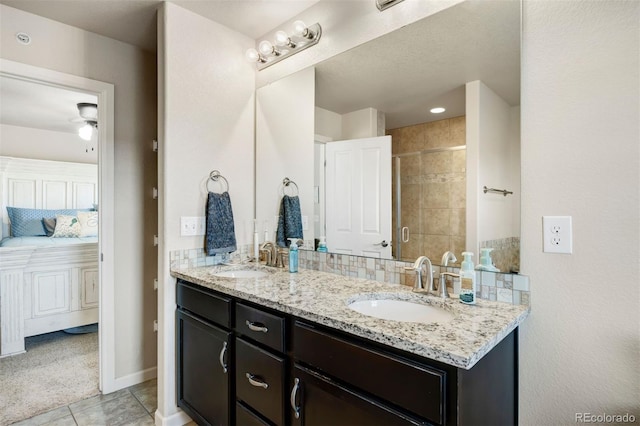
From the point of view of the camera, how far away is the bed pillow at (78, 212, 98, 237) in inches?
170

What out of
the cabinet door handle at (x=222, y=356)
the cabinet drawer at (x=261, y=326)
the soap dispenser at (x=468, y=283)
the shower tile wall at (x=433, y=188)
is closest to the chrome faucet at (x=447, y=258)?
the shower tile wall at (x=433, y=188)

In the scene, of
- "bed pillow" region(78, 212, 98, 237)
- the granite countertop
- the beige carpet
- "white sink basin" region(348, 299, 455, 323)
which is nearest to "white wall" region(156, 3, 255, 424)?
the granite countertop

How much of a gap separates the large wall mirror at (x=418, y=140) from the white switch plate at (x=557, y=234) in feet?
0.32

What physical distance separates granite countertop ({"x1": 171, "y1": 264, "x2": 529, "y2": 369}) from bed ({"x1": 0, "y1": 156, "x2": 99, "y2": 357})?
2.25m

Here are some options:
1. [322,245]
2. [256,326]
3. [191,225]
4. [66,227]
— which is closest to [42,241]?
[66,227]

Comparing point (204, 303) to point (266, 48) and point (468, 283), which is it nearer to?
point (468, 283)

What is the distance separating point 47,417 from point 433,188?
8.47 feet

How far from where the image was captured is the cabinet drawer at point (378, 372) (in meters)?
0.87

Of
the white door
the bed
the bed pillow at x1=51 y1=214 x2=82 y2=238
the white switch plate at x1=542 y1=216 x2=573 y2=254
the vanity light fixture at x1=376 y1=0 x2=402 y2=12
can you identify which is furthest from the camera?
the bed pillow at x1=51 y1=214 x2=82 y2=238

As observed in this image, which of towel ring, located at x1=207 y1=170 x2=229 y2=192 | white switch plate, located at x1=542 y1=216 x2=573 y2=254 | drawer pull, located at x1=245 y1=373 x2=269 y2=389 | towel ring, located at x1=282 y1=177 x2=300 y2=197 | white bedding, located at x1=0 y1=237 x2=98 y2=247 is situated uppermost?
towel ring, located at x1=207 y1=170 x2=229 y2=192

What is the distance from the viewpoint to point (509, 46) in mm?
1268

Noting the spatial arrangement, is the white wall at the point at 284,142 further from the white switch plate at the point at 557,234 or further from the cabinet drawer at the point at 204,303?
the white switch plate at the point at 557,234

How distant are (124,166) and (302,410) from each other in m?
2.08

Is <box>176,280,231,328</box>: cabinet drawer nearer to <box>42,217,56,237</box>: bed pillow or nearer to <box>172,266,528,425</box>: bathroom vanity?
<box>172,266,528,425</box>: bathroom vanity
